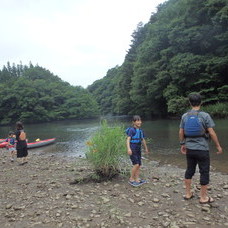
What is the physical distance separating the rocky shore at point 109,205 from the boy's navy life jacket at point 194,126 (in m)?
1.40

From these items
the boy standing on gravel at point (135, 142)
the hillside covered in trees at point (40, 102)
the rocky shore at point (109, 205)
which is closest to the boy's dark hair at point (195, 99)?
the boy standing on gravel at point (135, 142)

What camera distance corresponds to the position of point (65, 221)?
449cm

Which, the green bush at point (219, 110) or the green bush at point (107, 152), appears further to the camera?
the green bush at point (219, 110)

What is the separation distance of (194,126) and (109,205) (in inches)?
93.3

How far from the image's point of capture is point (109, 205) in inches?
202

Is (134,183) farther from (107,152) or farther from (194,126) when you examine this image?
(194,126)

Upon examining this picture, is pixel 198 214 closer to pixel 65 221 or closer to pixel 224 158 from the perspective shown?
pixel 65 221

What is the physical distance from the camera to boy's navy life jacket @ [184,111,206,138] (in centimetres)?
473

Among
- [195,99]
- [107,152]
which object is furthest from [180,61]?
[195,99]

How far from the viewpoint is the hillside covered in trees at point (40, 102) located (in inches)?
2621

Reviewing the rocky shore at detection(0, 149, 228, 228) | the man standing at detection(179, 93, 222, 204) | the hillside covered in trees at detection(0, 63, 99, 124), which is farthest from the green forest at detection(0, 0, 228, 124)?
the man standing at detection(179, 93, 222, 204)

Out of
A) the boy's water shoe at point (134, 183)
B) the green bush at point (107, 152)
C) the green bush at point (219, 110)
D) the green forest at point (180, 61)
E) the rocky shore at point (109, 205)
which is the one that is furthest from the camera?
the green forest at point (180, 61)

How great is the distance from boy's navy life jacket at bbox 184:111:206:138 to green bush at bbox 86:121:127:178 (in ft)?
7.88

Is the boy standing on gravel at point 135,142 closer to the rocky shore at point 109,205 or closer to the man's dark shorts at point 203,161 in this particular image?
the rocky shore at point 109,205
